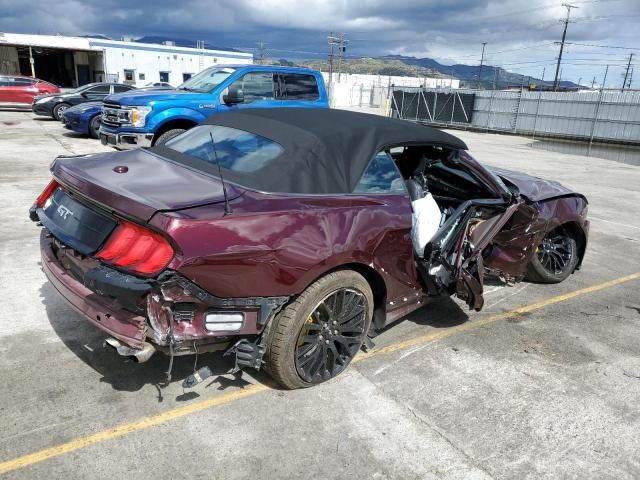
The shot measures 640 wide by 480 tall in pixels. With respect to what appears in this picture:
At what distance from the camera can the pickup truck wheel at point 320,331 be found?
9.30 ft

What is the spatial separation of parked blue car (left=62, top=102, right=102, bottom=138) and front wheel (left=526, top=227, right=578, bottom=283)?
12.3 m

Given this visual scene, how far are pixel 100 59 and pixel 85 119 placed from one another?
32898 mm

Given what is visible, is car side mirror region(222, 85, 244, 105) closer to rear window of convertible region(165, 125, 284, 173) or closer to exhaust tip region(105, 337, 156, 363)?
rear window of convertible region(165, 125, 284, 173)

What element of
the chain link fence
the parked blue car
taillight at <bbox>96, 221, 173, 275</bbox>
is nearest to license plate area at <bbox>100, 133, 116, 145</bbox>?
the parked blue car

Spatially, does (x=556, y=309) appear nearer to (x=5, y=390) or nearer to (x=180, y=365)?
(x=180, y=365)

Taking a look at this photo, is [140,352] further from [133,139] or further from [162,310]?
[133,139]

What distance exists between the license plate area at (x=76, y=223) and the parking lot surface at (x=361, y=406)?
Result: 903mm

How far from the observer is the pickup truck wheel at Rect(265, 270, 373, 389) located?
112 inches

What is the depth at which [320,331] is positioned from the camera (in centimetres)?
307

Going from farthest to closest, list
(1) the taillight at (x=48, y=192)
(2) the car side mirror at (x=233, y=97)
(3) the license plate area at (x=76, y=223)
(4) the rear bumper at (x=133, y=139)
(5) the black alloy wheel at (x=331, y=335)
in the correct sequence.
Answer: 1. (2) the car side mirror at (x=233, y=97)
2. (4) the rear bumper at (x=133, y=139)
3. (1) the taillight at (x=48, y=192)
4. (5) the black alloy wheel at (x=331, y=335)
5. (3) the license plate area at (x=76, y=223)

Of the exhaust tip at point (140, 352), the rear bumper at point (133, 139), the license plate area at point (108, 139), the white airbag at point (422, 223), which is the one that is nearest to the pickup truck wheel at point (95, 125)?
the license plate area at point (108, 139)

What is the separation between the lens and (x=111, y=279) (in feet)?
8.15

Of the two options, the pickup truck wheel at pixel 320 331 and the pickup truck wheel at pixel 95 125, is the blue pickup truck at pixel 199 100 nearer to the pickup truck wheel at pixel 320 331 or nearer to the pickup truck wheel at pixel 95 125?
the pickup truck wheel at pixel 95 125

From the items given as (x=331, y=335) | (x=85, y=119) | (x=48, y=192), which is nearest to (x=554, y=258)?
(x=331, y=335)
